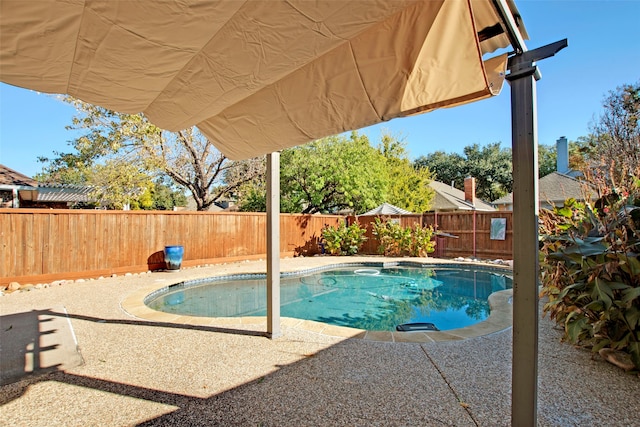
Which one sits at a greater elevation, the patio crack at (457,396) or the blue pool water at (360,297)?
the patio crack at (457,396)

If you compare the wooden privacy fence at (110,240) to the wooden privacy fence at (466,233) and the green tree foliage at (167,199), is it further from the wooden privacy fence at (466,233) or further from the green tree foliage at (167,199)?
the green tree foliage at (167,199)

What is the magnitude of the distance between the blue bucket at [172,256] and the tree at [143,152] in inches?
178

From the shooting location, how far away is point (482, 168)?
1091 inches

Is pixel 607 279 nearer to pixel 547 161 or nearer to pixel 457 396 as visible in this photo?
pixel 457 396

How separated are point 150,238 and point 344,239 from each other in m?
6.81

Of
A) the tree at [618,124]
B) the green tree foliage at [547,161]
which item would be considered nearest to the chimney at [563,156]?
the tree at [618,124]

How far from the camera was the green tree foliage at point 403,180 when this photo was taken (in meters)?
18.1

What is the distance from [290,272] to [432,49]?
768cm

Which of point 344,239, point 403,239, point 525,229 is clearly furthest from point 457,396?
point 344,239

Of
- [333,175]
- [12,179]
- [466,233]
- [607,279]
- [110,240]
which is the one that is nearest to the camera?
[607,279]

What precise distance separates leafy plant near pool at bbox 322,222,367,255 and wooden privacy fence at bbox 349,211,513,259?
1.05 meters

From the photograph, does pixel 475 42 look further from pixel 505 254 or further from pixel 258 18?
pixel 505 254

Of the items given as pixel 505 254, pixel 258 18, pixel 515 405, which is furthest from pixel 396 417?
pixel 505 254

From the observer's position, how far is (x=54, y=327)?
3.94 metres
